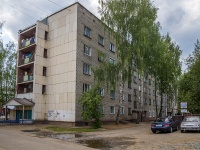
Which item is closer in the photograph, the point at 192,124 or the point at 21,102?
the point at 192,124

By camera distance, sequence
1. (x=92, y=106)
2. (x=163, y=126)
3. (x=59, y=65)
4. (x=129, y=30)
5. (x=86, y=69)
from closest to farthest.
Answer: (x=163, y=126) → (x=92, y=106) → (x=129, y=30) → (x=59, y=65) → (x=86, y=69)

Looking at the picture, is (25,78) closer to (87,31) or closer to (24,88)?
(24,88)

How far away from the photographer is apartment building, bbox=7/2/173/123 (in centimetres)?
2980

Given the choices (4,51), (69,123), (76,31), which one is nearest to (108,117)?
(69,123)

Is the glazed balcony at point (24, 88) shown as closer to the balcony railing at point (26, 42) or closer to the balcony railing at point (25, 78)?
the balcony railing at point (25, 78)

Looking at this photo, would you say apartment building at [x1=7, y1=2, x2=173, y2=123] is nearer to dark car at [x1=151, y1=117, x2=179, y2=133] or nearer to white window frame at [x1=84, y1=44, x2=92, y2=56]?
white window frame at [x1=84, y1=44, x2=92, y2=56]

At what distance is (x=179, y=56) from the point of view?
4359 centimetres

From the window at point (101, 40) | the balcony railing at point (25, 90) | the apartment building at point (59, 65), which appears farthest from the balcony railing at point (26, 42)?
the window at point (101, 40)

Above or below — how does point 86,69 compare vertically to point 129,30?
below

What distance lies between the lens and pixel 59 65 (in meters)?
31.5

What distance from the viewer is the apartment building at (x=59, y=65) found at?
2980 cm

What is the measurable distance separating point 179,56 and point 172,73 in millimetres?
3971

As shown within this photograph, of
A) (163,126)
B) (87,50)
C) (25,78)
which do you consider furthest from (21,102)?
(163,126)

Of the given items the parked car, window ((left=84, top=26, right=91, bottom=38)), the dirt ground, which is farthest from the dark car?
window ((left=84, top=26, right=91, bottom=38))
